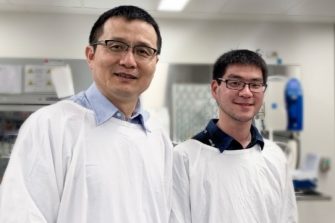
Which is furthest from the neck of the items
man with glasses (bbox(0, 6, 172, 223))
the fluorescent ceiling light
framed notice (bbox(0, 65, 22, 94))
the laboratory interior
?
framed notice (bbox(0, 65, 22, 94))

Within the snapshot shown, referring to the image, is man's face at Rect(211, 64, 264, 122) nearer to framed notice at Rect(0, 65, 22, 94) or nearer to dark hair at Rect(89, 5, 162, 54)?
dark hair at Rect(89, 5, 162, 54)

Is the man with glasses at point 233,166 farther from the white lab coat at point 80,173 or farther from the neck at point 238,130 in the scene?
the white lab coat at point 80,173

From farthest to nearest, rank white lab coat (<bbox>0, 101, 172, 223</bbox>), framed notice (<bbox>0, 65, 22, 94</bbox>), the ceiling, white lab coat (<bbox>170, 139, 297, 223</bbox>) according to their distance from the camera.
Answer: framed notice (<bbox>0, 65, 22, 94</bbox>)
the ceiling
white lab coat (<bbox>170, 139, 297, 223</bbox>)
white lab coat (<bbox>0, 101, 172, 223</bbox>)

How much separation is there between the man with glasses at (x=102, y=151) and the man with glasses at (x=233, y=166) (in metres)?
0.14

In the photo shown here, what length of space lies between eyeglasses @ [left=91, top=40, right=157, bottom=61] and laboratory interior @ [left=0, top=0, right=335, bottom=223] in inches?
58.6

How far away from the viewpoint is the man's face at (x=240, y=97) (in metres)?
1.34

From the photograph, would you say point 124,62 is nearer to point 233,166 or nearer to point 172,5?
point 233,166

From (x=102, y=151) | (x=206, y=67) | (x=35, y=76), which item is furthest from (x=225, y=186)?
(x=35, y=76)

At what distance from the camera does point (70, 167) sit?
3.25ft

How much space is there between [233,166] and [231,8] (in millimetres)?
1632

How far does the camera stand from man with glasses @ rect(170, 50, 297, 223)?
4.27 ft

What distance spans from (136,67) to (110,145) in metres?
0.24

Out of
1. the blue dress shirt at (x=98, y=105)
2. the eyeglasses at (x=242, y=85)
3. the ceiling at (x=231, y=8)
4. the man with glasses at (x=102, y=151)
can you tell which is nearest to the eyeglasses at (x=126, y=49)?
the man with glasses at (x=102, y=151)

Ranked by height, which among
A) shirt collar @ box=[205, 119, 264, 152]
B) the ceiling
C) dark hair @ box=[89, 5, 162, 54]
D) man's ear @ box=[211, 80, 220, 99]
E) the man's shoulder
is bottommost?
shirt collar @ box=[205, 119, 264, 152]
